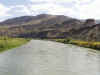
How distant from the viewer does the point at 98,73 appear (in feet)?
111

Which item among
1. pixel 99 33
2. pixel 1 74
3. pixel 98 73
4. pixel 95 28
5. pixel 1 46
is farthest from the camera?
pixel 95 28

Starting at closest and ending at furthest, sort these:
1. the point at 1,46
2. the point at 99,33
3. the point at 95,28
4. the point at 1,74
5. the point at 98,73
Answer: the point at 1,74, the point at 98,73, the point at 1,46, the point at 99,33, the point at 95,28

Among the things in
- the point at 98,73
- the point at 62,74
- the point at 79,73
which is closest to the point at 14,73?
the point at 62,74

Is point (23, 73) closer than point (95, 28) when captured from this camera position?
Yes

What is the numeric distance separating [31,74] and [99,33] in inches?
5879

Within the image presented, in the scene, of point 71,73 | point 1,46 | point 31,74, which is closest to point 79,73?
point 71,73

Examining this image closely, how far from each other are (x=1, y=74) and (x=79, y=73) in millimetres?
15157

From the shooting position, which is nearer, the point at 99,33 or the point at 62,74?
the point at 62,74

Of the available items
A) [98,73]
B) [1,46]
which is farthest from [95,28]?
[98,73]

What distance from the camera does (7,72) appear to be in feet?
109

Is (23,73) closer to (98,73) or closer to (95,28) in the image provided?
(98,73)

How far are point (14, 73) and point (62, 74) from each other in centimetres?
932

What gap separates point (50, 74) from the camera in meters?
32.3

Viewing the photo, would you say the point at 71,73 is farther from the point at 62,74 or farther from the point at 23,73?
the point at 23,73
